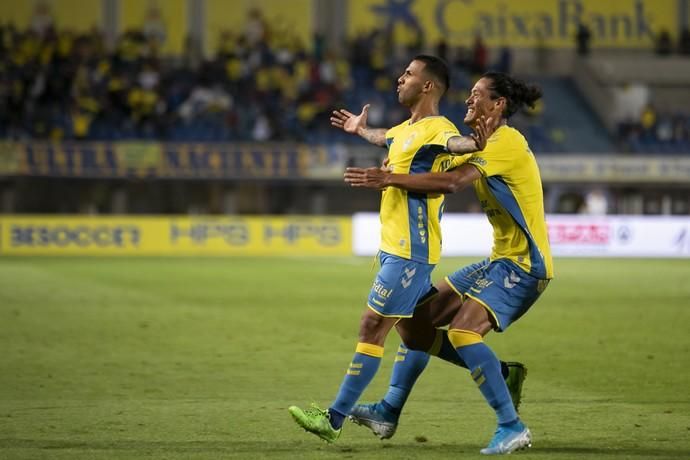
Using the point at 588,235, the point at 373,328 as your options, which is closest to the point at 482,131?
the point at 373,328

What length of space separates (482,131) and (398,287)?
3.23 feet

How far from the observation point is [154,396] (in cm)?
880

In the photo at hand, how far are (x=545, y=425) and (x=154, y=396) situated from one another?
2875mm

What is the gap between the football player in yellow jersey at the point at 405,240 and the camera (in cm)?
674

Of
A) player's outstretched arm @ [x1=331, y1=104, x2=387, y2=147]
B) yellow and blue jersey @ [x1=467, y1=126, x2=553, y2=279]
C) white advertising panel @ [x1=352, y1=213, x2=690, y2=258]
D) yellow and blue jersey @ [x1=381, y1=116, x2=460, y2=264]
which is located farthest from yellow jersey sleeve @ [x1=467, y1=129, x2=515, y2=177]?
white advertising panel @ [x1=352, y1=213, x2=690, y2=258]

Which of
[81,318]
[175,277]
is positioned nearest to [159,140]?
[175,277]

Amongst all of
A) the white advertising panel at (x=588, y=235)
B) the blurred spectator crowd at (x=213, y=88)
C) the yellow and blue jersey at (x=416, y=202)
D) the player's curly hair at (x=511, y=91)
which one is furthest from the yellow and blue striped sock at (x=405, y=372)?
the blurred spectator crowd at (x=213, y=88)

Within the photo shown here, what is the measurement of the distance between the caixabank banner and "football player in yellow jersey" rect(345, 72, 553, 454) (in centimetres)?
2300

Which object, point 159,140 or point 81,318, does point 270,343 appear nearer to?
point 81,318

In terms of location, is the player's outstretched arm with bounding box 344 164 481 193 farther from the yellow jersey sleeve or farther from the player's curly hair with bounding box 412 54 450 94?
the player's curly hair with bounding box 412 54 450 94

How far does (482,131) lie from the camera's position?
254 inches

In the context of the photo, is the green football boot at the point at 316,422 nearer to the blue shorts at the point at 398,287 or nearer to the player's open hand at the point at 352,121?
the blue shorts at the point at 398,287

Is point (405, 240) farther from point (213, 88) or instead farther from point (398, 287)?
point (213, 88)

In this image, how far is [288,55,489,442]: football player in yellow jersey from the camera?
6.74 meters
